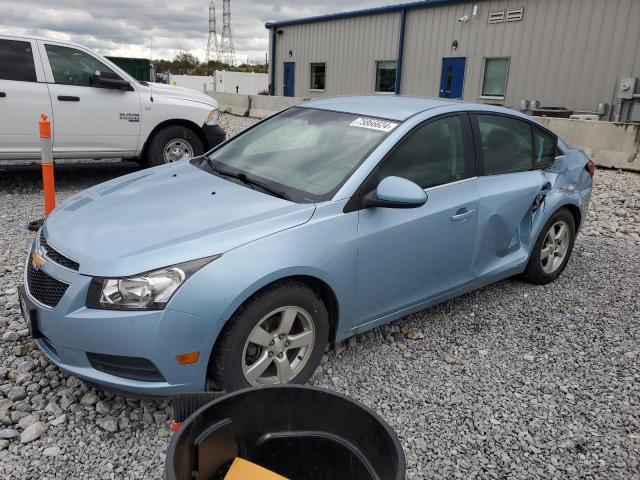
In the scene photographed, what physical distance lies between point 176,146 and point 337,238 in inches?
214

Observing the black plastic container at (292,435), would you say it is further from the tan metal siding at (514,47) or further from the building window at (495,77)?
the building window at (495,77)

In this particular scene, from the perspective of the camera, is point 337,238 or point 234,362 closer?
point 234,362

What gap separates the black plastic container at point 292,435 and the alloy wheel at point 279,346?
102 cm

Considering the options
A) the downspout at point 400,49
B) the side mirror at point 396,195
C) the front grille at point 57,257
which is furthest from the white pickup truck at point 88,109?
the downspout at point 400,49

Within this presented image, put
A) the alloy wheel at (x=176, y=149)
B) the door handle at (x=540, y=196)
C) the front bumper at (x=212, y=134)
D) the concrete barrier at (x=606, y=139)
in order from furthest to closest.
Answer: the concrete barrier at (x=606, y=139)
the front bumper at (x=212, y=134)
the alloy wheel at (x=176, y=149)
the door handle at (x=540, y=196)

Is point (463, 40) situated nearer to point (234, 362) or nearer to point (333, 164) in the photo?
point (333, 164)

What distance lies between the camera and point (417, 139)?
3.44 metres

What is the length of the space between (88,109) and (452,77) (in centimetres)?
1321

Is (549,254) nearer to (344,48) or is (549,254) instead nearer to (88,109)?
(88,109)

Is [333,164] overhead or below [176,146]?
overhead

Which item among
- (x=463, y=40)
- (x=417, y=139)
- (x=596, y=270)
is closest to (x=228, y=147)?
(x=417, y=139)

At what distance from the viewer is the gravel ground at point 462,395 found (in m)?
2.56

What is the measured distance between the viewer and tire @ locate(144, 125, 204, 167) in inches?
297

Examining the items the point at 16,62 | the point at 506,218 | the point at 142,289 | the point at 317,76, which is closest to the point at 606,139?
the point at 506,218
